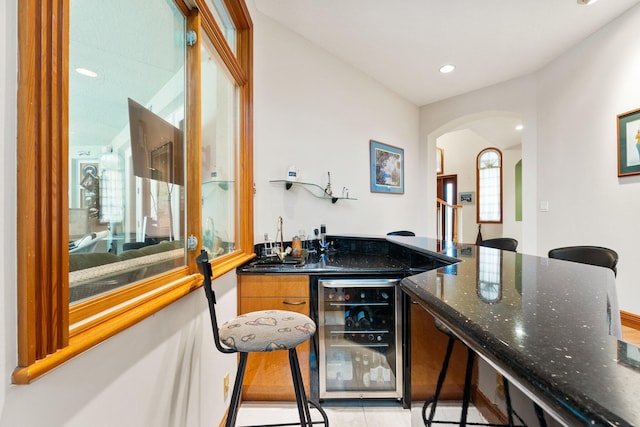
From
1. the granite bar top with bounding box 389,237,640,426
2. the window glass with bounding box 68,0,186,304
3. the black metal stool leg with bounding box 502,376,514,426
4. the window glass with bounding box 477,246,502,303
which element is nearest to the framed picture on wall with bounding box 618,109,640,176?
the window glass with bounding box 477,246,502,303

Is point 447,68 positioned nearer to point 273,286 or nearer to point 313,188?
point 313,188

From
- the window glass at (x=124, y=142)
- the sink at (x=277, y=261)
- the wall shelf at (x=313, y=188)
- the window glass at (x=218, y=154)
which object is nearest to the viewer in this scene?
the window glass at (x=124, y=142)

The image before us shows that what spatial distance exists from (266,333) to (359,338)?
3.24ft

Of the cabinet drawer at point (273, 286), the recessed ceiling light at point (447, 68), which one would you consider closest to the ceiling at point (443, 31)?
the recessed ceiling light at point (447, 68)

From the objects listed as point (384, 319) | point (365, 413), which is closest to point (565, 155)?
point (384, 319)

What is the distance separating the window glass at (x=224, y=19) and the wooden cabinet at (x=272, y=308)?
1.62 metres

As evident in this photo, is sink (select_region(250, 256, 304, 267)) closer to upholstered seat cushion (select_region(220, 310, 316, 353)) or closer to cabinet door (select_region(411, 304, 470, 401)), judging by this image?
upholstered seat cushion (select_region(220, 310, 316, 353))

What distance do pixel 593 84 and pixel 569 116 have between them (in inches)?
13.6

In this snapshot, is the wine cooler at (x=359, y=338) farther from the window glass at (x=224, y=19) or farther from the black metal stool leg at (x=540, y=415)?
the window glass at (x=224, y=19)

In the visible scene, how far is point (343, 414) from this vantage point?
5.60 feet

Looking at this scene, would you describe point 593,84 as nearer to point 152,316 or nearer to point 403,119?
point 403,119

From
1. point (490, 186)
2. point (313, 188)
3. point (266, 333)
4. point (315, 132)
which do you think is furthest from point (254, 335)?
point (490, 186)

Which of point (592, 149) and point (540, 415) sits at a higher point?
point (592, 149)

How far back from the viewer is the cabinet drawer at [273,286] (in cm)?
175
